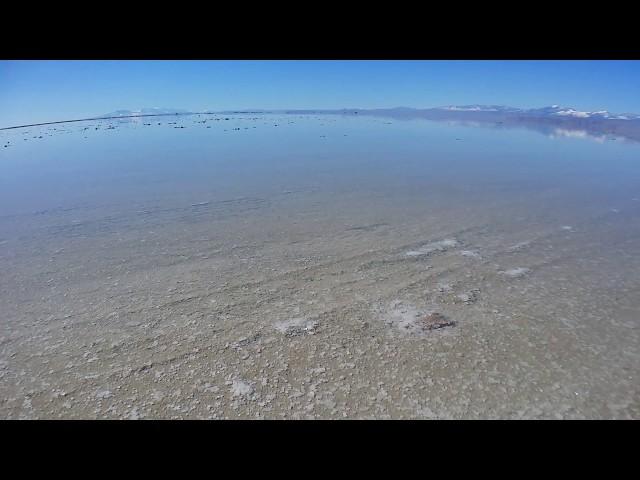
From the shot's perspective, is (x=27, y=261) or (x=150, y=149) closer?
(x=27, y=261)

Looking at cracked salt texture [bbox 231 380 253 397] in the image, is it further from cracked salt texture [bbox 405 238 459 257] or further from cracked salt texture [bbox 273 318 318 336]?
cracked salt texture [bbox 405 238 459 257]

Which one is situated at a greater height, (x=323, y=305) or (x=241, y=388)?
(x=323, y=305)

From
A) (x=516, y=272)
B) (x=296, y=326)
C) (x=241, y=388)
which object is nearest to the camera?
(x=241, y=388)

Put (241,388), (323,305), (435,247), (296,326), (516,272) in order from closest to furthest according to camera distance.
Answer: (241,388) → (296,326) → (323,305) → (516,272) → (435,247)

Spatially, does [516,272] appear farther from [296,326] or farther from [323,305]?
[296,326]

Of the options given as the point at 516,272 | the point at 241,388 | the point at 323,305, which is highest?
the point at 516,272

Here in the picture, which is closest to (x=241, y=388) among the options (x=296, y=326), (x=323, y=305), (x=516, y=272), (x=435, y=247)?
(x=296, y=326)
